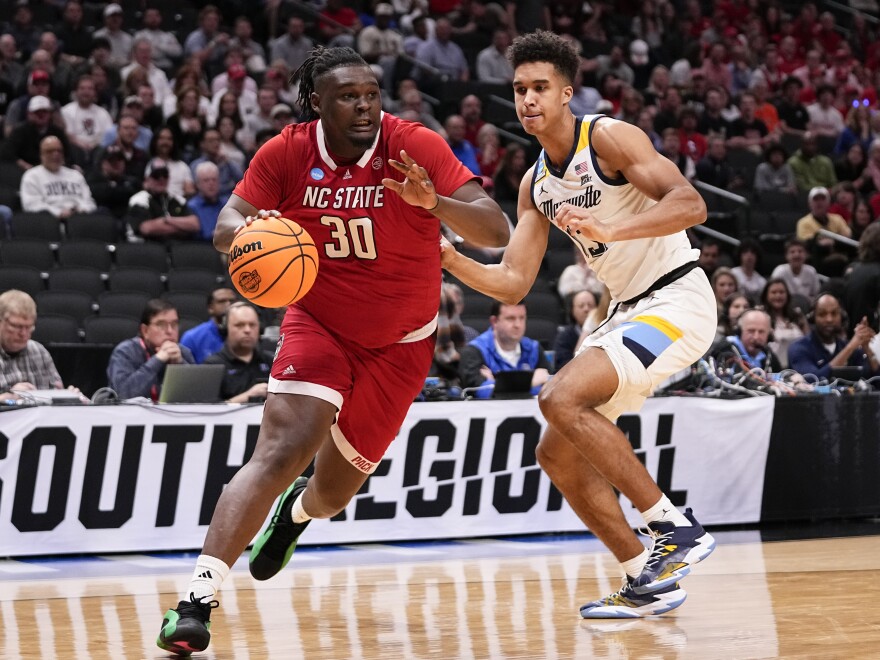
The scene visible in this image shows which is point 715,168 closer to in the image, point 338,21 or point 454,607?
point 338,21

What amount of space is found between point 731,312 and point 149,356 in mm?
4748

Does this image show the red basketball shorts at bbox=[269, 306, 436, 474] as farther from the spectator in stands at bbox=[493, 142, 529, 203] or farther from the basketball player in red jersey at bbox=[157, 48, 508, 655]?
the spectator in stands at bbox=[493, 142, 529, 203]

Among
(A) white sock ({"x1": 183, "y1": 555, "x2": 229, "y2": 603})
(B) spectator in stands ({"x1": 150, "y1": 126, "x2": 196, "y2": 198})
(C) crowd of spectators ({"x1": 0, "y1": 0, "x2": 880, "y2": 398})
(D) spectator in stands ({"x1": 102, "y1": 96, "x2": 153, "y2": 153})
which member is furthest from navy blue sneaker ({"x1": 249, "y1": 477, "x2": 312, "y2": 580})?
(D) spectator in stands ({"x1": 102, "y1": 96, "x2": 153, "y2": 153})

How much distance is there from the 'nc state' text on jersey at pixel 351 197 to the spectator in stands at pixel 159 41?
10.1 m

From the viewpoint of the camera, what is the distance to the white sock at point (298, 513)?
538cm

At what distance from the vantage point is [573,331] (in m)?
9.97

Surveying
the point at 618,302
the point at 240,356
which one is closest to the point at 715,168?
the point at 240,356

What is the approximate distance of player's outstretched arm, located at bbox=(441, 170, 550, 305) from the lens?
4.89 m

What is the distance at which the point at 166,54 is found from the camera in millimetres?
14578

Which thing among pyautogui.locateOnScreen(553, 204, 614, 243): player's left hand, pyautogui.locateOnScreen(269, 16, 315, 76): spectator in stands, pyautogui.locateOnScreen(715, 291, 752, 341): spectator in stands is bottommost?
pyautogui.locateOnScreen(715, 291, 752, 341): spectator in stands

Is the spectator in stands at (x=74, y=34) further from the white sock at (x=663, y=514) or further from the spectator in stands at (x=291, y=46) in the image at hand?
the white sock at (x=663, y=514)

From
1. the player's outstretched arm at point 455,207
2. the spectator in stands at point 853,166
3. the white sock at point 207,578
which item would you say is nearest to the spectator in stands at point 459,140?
the spectator in stands at point 853,166

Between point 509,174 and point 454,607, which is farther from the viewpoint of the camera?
point 509,174

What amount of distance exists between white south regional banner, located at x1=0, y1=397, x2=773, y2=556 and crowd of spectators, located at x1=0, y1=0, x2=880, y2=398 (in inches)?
95.7
